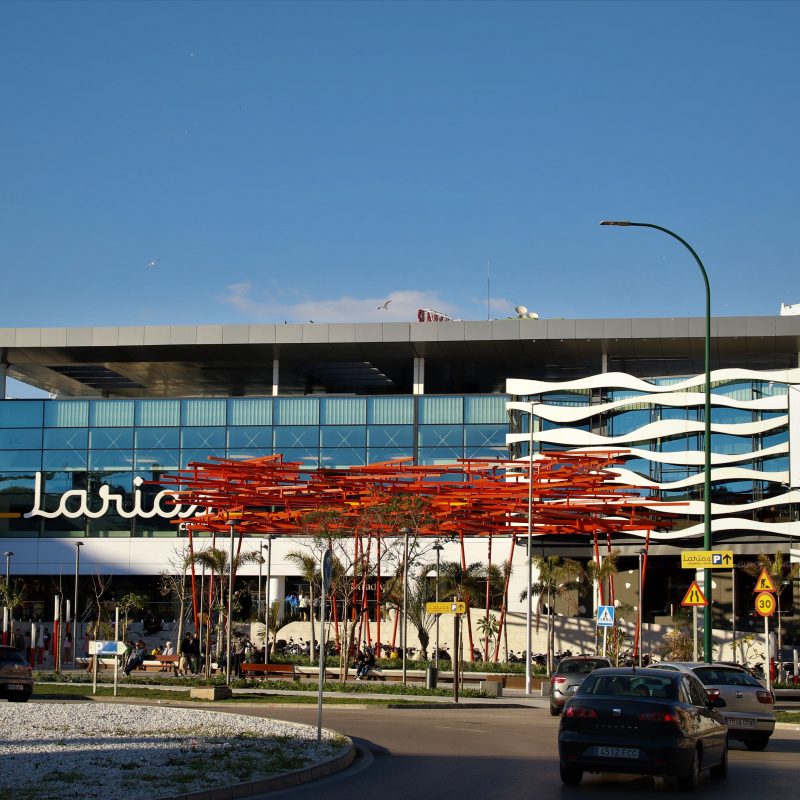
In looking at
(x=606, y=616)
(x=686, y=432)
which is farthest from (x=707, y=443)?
(x=686, y=432)

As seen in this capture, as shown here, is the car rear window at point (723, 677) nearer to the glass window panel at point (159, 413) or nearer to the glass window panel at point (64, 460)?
the glass window panel at point (159, 413)

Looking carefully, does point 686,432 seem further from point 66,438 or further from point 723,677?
point 723,677

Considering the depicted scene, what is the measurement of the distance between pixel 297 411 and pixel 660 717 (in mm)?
56450

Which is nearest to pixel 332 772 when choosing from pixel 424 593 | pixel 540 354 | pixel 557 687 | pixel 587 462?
pixel 557 687

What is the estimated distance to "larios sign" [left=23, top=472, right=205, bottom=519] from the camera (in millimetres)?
71812

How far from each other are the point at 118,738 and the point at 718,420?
47.3m

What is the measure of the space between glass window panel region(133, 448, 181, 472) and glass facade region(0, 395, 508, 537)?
2.1 inches

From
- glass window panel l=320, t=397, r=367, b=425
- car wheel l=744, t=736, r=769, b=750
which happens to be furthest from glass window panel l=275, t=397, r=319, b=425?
car wheel l=744, t=736, r=769, b=750

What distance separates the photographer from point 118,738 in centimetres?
1892

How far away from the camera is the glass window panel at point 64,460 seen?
240 ft

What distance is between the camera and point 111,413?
73.3 metres

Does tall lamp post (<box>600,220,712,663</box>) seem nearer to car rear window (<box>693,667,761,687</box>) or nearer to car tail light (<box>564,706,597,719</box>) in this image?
car rear window (<box>693,667,761,687</box>)

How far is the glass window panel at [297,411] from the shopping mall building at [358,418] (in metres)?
0.08

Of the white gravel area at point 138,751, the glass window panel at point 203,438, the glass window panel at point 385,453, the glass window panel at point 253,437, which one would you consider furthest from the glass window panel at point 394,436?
the white gravel area at point 138,751
